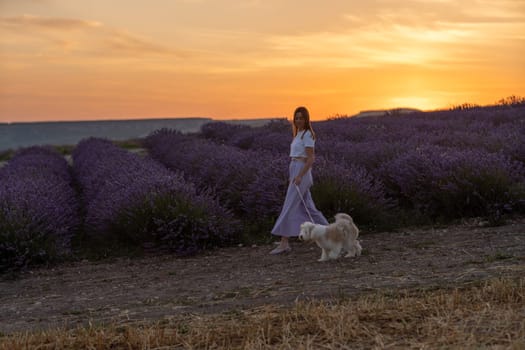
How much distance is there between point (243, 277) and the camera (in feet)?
20.6

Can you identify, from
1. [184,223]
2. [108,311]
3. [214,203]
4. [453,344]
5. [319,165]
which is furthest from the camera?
[319,165]

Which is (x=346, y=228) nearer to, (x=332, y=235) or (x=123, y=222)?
(x=332, y=235)

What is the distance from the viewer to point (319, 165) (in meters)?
9.94

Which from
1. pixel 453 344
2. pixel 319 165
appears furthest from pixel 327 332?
pixel 319 165

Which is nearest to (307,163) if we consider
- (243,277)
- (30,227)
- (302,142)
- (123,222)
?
(302,142)

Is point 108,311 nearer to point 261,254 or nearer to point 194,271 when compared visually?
point 194,271

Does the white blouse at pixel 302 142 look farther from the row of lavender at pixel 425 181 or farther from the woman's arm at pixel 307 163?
the row of lavender at pixel 425 181

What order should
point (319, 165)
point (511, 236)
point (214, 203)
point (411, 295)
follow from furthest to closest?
point (319, 165) < point (214, 203) < point (511, 236) < point (411, 295)

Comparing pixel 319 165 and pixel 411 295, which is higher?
pixel 319 165

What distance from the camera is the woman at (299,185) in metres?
7.38

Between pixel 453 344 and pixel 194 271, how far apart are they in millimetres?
3741

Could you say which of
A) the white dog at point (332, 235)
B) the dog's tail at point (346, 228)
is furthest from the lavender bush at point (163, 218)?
the dog's tail at point (346, 228)

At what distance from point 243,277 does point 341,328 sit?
2455 mm

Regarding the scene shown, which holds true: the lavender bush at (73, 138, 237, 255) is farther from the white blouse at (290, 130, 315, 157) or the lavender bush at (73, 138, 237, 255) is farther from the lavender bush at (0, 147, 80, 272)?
the white blouse at (290, 130, 315, 157)
